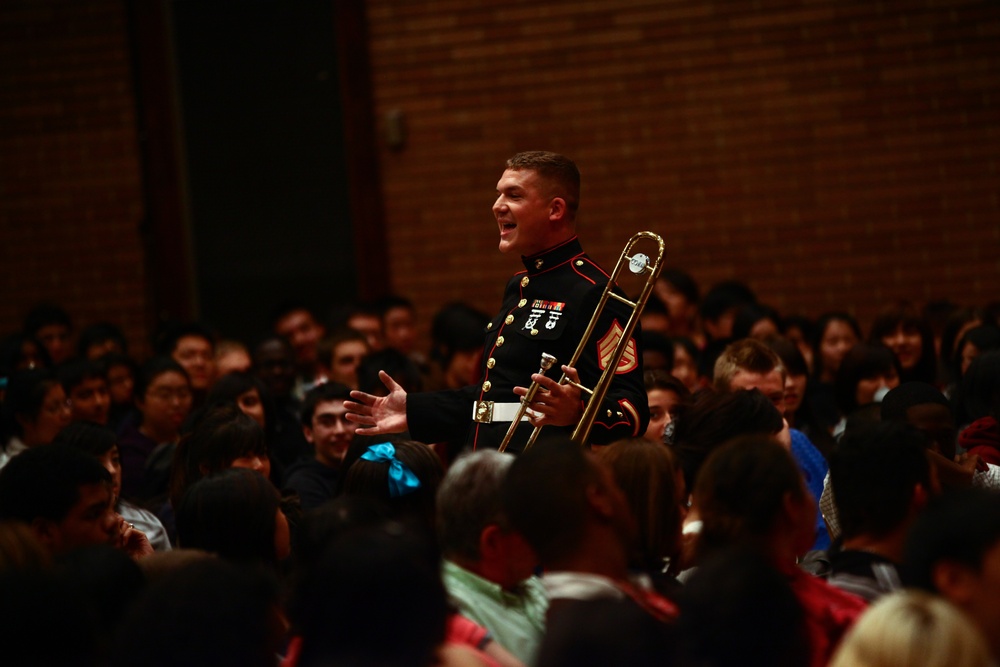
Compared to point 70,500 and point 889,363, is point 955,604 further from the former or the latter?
point 889,363

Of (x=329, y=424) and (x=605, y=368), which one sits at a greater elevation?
(x=605, y=368)

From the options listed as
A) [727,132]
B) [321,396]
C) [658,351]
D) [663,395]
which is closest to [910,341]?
[658,351]

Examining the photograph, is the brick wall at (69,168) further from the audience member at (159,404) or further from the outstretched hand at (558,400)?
the outstretched hand at (558,400)

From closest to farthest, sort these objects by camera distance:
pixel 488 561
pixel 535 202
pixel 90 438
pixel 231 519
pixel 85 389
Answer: pixel 488 561
pixel 231 519
pixel 535 202
pixel 90 438
pixel 85 389

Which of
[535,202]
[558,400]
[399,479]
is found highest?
[535,202]

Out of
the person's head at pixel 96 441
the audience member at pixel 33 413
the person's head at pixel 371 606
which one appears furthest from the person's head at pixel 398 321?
the person's head at pixel 371 606

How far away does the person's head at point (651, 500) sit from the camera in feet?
10.2

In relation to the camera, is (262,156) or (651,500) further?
(262,156)

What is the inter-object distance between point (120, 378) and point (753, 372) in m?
3.82

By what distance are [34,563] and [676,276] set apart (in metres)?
6.04

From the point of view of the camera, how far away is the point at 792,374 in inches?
230

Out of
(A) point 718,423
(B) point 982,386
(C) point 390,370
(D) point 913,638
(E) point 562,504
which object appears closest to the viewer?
(D) point 913,638

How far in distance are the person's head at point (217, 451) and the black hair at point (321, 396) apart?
3.52 ft

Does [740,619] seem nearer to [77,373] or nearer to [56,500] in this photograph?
[56,500]
